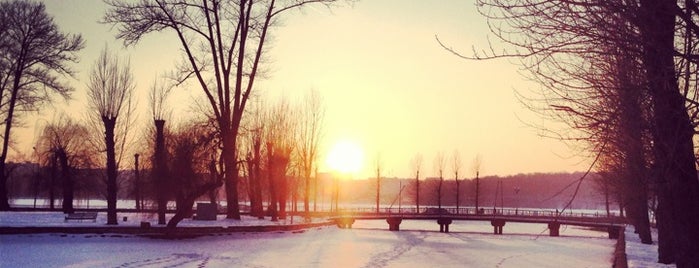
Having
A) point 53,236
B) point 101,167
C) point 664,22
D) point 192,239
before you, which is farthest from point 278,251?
point 101,167

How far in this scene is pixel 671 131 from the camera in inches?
302

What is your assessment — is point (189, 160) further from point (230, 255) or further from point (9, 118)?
point (230, 255)

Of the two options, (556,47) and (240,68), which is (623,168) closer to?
(556,47)

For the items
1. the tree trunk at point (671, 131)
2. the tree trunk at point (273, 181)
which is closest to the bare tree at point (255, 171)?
the tree trunk at point (273, 181)

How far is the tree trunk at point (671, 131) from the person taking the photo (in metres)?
7.02

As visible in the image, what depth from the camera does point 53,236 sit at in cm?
2322

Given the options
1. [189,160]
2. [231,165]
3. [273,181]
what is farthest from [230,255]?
[189,160]

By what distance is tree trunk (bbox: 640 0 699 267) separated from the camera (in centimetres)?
702

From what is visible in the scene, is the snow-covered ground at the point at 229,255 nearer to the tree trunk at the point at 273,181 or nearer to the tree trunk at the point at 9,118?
the tree trunk at the point at 273,181

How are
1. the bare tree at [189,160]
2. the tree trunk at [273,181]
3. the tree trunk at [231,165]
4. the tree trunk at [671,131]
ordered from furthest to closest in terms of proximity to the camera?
the tree trunk at [273,181] < the bare tree at [189,160] < the tree trunk at [231,165] < the tree trunk at [671,131]

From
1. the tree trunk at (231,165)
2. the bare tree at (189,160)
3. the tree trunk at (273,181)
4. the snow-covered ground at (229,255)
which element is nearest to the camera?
the snow-covered ground at (229,255)

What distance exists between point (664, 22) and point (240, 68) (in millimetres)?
26642

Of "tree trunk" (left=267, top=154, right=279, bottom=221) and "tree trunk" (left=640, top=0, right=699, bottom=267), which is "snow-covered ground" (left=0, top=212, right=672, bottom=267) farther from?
"tree trunk" (left=267, top=154, right=279, bottom=221)

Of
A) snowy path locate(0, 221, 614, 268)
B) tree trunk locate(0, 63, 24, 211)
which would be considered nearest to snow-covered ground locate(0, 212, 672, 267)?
snowy path locate(0, 221, 614, 268)
